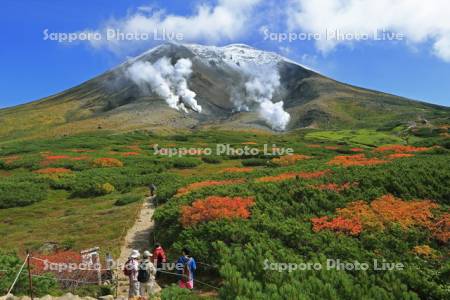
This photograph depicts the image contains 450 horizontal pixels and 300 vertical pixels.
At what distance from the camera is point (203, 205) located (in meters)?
23.1

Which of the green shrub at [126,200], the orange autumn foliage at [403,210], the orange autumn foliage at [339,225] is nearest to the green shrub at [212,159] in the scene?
the green shrub at [126,200]

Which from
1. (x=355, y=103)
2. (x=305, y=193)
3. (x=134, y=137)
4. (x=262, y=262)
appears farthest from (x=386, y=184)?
(x=355, y=103)

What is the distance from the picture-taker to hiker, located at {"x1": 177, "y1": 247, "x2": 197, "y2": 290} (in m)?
16.2

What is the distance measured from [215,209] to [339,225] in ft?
19.4

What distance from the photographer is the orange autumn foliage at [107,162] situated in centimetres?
5250

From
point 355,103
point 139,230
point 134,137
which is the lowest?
point 139,230

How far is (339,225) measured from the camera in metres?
19.8

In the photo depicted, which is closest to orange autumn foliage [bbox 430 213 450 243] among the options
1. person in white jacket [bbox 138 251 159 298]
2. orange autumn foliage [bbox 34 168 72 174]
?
person in white jacket [bbox 138 251 159 298]

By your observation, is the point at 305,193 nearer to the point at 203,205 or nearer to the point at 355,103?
the point at 203,205

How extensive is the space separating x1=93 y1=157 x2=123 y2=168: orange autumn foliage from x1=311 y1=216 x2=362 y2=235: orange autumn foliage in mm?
35862

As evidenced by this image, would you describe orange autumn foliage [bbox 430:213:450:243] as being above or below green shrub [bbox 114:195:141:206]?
below

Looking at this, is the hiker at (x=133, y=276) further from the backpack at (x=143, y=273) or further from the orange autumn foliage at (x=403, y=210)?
the orange autumn foliage at (x=403, y=210)

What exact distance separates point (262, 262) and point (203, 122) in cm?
15066

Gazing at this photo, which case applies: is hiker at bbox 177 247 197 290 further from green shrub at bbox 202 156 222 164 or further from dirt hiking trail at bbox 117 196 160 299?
green shrub at bbox 202 156 222 164
